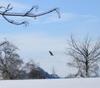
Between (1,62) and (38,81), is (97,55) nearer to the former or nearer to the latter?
(1,62)

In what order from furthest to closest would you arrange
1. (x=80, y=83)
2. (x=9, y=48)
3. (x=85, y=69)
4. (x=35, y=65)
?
(x=35, y=65) < (x=9, y=48) < (x=85, y=69) < (x=80, y=83)

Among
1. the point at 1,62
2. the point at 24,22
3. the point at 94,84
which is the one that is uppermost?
the point at 1,62

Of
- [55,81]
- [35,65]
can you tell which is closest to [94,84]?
[55,81]

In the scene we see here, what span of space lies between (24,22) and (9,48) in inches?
2047

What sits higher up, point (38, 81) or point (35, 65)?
point (35, 65)

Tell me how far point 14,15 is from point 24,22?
113mm

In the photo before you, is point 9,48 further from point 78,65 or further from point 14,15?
point 14,15

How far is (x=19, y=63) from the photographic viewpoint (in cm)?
6106

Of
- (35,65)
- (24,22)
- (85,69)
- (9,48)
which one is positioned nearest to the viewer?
(24,22)

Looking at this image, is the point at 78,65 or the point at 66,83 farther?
the point at 78,65

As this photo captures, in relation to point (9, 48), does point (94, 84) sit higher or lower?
lower

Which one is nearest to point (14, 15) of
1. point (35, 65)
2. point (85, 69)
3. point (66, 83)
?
point (66, 83)

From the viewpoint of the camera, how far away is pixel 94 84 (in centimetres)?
400

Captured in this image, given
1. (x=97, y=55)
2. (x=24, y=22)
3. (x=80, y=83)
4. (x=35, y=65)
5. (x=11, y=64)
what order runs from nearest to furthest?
(x=24, y=22) < (x=80, y=83) < (x=97, y=55) < (x=11, y=64) < (x=35, y=65)
